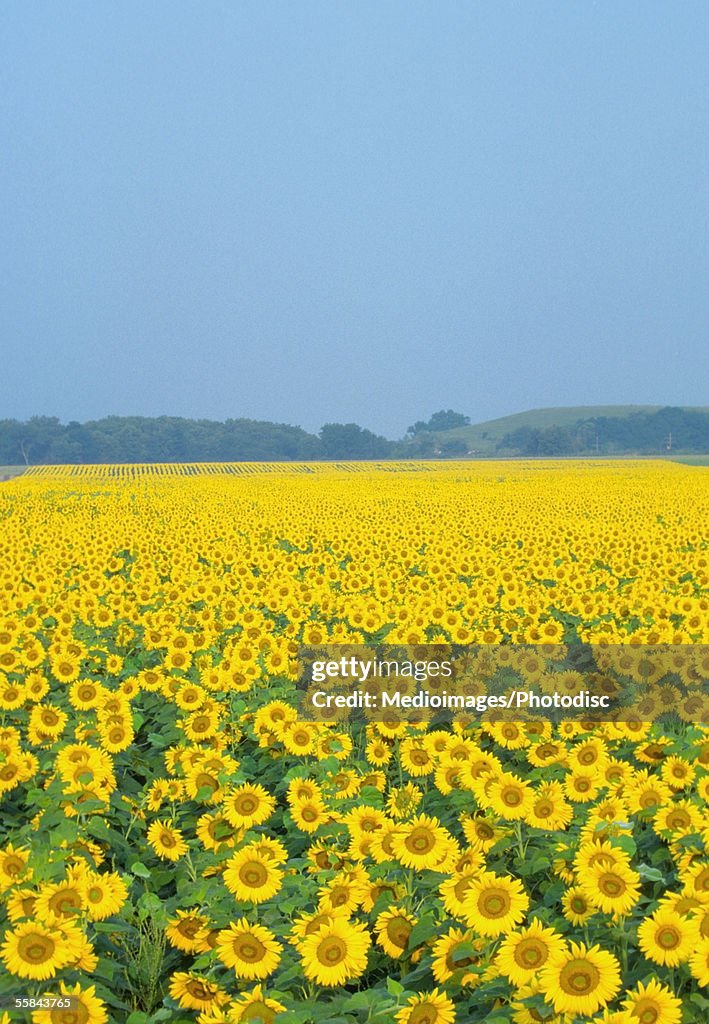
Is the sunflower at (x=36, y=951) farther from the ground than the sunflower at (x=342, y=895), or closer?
farther from the ground

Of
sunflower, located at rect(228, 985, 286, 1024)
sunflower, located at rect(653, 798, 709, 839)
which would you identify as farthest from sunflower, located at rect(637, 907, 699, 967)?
sunflower, located at rect(228, 985, 286, 1024)

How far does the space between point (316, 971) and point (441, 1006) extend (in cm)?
51

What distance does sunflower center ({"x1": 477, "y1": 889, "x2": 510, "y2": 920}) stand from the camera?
342cm

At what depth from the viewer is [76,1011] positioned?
300 cm

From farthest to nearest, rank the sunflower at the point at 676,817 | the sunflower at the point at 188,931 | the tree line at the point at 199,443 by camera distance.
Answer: the tree line at the point at 199,443, the sunflower at the point at 676,817, the sunflower at the point at 188,931

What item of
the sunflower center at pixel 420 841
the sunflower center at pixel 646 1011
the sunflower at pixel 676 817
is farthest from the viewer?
the sunflower at pixel 676 817

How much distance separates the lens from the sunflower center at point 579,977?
2902 millimetres

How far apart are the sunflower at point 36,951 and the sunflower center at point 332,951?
0.89m

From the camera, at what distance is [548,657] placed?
314 inches

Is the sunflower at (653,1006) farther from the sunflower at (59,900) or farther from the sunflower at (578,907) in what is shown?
the sunflower at (59,900)

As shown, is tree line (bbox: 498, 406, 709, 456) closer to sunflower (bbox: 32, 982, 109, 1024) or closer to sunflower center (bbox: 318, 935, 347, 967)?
sunflower center (bbox: 318, 935, 347, 967)

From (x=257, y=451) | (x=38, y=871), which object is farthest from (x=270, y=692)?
(x=257, y=451)

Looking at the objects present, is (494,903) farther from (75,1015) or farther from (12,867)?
(12,867)

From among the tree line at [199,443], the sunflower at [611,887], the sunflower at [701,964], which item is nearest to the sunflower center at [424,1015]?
the sunflower at [611,887]
